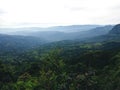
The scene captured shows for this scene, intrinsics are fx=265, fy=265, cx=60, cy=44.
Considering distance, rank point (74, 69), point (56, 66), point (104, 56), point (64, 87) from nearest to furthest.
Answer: point (64, 87) → point (56, 66) → point (74, 69) → point (104, 56)

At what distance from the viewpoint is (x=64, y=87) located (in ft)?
316

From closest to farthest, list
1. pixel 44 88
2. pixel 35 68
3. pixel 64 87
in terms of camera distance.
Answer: pixel 44 88, pixel 64 87, pixel 35 68

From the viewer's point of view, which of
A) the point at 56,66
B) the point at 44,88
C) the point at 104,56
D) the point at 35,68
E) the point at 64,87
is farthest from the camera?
the point at 104,56

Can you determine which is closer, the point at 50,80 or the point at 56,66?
the point at 50,80

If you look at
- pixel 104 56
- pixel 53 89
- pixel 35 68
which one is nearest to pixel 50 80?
pixel 53 89

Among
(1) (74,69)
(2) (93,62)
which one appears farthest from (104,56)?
(1) (74,69)

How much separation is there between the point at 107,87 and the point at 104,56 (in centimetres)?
6931

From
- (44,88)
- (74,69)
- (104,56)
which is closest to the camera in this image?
(44,88)

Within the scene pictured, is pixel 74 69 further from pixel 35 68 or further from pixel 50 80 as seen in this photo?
pixel 50 80

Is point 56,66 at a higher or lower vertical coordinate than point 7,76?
higher

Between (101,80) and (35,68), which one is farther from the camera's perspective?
(35,68)

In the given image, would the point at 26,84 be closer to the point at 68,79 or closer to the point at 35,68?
the point at 68,79

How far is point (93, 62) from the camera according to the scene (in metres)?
154

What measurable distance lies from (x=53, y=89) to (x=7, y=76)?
164 ft
